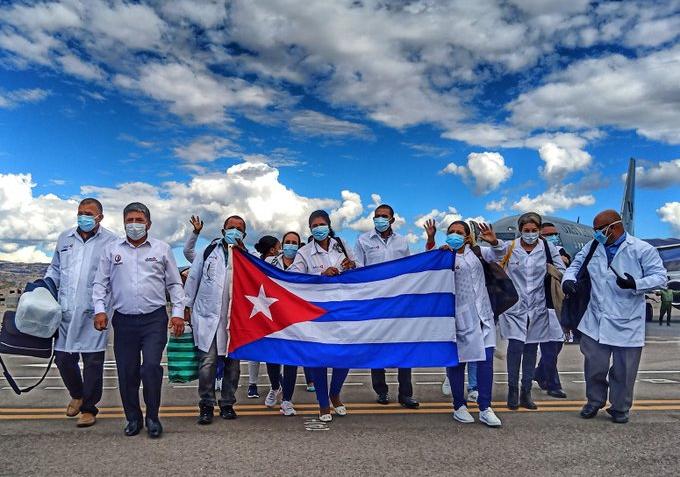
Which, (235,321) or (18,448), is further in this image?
(235,321)

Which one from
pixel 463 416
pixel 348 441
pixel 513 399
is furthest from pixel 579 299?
pixel 348 441

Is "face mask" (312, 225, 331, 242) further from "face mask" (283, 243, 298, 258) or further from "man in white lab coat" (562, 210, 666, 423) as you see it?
"man in white lab coat" (562, 210, 666, 423)

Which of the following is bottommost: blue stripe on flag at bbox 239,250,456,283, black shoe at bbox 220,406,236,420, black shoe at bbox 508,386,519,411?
black shoe at bbox 220,406,236,420

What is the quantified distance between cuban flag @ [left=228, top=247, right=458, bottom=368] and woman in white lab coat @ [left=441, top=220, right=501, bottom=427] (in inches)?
4.8

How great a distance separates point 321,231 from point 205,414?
7.66 ft

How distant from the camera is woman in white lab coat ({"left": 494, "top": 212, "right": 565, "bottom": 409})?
668 centimetres

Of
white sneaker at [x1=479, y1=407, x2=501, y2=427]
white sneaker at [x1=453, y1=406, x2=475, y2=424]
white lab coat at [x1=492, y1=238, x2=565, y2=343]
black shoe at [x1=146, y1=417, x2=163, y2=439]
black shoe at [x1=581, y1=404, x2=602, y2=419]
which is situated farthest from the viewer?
white lab coat at [x1=492, y1=238, x2=565, y2=343]

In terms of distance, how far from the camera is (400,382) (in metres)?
6.82

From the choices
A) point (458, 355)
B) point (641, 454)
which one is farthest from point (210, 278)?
point (641, 454)

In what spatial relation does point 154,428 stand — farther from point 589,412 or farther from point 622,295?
point 622,295

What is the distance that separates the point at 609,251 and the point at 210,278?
14.8ft

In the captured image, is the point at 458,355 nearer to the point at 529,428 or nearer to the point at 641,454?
the point at 529,428

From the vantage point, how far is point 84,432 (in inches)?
217

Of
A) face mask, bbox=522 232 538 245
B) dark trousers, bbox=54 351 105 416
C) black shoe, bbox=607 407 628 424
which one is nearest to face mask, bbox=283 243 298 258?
dark trousers, bbox=54 351 105 416
